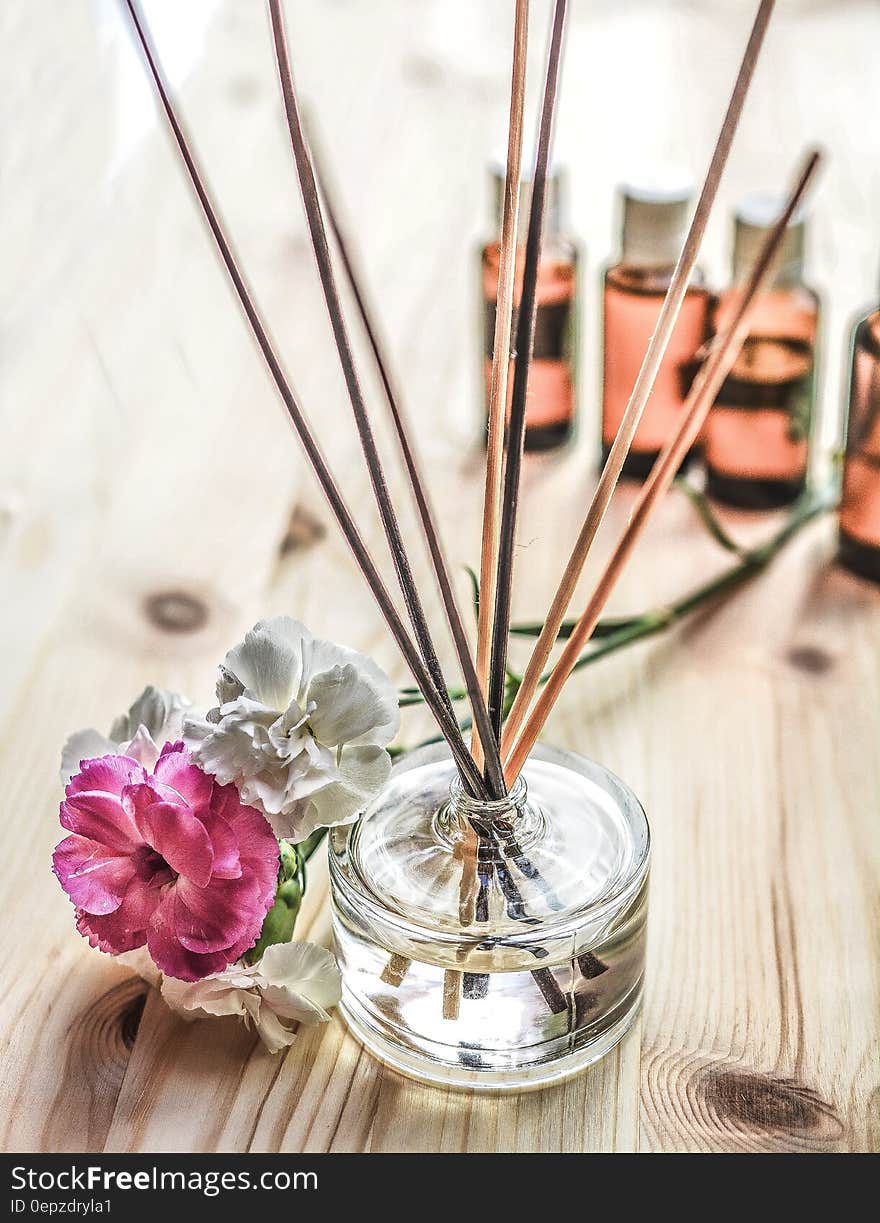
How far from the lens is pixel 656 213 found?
83 centimetres

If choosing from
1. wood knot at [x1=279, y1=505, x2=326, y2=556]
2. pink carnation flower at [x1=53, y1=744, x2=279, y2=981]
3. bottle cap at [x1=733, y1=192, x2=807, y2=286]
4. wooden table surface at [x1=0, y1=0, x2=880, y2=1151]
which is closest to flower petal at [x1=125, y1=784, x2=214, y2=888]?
pink carnation flower at [x1=53, y1=744, x2=279, y2=981]

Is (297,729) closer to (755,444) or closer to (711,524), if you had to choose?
(711,524)

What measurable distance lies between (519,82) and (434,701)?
0.19 m

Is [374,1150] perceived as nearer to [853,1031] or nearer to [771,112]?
[853,1031]

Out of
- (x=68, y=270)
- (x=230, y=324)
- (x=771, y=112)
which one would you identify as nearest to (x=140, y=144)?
(x=68, y=270)

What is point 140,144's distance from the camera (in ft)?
4.24

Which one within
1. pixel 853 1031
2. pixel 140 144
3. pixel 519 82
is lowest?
pixel 853 1031

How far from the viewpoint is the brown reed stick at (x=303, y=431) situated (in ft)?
1.30

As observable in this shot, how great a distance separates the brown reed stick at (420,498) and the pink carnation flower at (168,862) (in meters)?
0.08

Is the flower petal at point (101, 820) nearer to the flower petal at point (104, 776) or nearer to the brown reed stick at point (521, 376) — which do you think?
the flower petal at point (104, 776)

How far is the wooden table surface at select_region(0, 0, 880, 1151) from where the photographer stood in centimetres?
54

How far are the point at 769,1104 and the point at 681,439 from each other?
0.25 meters

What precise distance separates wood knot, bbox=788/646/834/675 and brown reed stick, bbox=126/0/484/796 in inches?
12.6

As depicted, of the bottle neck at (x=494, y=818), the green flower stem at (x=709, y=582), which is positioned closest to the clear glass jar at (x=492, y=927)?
the bottle neck at (x=494, y=818)
